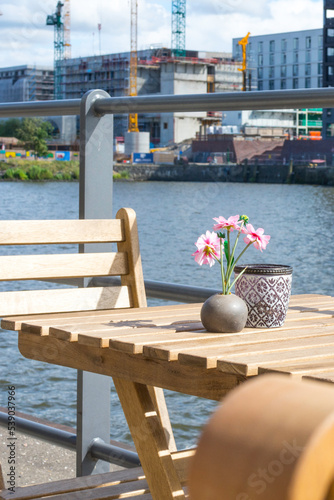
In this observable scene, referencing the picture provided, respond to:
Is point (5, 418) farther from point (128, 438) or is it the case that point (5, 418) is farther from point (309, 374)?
point (128, 438)

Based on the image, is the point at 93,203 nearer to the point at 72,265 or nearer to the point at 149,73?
the point at 72,265

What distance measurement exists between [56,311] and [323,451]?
1.35 meters

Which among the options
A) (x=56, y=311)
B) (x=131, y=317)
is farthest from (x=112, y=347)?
(x=56, y=311)

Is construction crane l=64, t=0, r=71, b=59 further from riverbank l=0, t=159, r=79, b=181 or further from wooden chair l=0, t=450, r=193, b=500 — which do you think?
wooden chair l=0, t=450, r=193, b=500

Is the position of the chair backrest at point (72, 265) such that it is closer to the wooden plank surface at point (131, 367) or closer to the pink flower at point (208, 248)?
the wooden plank surface at point (131, 367)

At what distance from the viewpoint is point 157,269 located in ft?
66.1

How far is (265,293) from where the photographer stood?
3.90ft

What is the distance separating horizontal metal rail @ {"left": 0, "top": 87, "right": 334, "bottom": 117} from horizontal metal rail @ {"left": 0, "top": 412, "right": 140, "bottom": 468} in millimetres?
817

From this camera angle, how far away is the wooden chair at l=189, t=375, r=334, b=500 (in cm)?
25

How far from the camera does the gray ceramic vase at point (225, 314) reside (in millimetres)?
1099

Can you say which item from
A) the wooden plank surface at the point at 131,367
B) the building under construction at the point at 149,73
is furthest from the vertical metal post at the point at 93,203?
the building under construction at the point at 149,73

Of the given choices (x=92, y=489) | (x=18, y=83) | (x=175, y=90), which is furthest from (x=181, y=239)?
(x=92, y=489)

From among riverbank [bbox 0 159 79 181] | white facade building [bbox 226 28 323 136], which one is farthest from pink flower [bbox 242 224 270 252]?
white facade building [bbox 226 28 323 136]

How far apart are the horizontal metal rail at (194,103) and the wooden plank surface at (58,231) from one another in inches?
15.0
